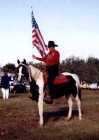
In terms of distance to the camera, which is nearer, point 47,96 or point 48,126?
point 48,126

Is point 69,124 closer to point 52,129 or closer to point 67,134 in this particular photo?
point 52,129

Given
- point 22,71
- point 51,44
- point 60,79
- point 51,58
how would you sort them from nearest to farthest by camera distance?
point 22,71
point 51,58
point 51,44
point 60,79

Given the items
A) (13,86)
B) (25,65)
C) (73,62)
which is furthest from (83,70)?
(25,65)

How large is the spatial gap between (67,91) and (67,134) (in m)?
4.96

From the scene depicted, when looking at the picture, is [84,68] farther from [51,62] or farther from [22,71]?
[22,71]

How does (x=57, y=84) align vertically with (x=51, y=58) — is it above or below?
below

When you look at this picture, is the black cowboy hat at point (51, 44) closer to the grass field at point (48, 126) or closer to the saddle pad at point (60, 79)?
the saddle pad at point (60, 79)

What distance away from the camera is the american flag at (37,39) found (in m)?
24.9

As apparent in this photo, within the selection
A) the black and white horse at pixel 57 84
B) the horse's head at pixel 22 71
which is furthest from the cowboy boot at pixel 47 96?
the horse's head at pixel 22 71

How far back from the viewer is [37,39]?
25.6 meters

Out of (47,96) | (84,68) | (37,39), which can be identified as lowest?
(84,68)

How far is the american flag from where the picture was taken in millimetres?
24850

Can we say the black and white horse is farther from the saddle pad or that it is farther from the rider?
the rider

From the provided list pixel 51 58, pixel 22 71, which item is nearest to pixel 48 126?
pixel 22 71
